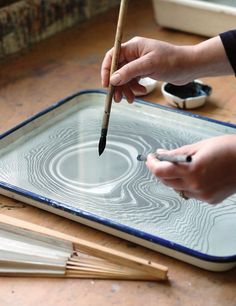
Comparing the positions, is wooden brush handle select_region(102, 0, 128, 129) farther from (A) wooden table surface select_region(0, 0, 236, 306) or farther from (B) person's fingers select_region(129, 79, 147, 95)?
(A) wooden table surface select_region(0, 0, 236, 306)

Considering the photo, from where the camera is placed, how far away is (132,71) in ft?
2.79

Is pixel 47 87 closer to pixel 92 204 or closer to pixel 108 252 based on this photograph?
pixel 92 204

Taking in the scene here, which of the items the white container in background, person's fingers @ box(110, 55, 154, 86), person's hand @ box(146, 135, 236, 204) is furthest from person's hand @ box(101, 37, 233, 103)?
the white container in background

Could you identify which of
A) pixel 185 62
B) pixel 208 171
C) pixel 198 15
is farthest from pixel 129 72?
pixel 198 15

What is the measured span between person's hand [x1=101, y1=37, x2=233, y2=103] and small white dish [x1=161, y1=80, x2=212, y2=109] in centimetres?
13

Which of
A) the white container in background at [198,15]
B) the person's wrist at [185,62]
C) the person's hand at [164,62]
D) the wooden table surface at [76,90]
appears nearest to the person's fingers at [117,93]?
the person's hand at [164,62]

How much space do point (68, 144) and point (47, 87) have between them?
26 cm

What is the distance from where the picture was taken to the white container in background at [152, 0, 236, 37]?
4.25 ft

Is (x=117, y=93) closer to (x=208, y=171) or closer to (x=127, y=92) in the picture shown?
(x=127, y=92)

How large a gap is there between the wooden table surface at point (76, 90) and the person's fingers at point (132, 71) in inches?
9.1

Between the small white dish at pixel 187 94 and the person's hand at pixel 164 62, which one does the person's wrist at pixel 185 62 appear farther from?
the small white dish at pixel 187 94

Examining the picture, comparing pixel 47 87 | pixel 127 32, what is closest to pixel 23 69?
pixel 47 87

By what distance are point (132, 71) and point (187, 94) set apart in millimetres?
294

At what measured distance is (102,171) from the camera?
88 cm
